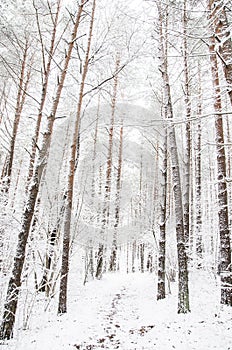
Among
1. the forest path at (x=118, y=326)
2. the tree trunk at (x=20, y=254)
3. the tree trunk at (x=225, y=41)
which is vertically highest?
the tree trunk at (x=225, y=41)

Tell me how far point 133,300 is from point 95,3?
30.5 feet

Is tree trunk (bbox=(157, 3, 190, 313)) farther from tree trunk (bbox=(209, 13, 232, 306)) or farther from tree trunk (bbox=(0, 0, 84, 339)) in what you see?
tree trunk (bbox=(0, 0, 84, 339))

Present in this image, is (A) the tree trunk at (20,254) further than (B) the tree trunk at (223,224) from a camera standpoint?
No

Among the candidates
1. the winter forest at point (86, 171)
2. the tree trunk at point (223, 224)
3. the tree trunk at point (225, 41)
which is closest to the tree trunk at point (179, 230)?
the winter forest at point (86, 171)

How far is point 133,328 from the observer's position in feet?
16.6

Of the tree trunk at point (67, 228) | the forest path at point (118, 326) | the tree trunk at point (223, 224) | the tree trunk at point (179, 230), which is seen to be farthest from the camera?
the tree trunk at point (67, 228)

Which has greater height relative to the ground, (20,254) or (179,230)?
(179,230)

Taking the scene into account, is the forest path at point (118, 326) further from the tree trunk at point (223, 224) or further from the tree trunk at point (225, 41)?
the tree trunk at point (225, 41)

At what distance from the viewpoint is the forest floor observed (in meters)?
3.94

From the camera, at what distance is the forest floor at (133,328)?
12.9 ft

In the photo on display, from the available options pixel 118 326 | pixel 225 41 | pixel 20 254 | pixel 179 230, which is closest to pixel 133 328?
pixel 118 326

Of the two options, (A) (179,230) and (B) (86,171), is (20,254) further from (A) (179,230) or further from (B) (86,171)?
(B) (86,171)

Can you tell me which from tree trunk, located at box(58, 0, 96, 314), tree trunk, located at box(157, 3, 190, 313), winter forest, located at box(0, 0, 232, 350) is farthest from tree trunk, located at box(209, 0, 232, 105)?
tree trunk, located at box(58, 0, 96, 314)

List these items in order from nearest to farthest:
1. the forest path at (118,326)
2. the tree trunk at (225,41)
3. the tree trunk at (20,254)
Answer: the tree trunk at (225,41) → the tree trunk at (20,254) → the forest path at (118,326)
